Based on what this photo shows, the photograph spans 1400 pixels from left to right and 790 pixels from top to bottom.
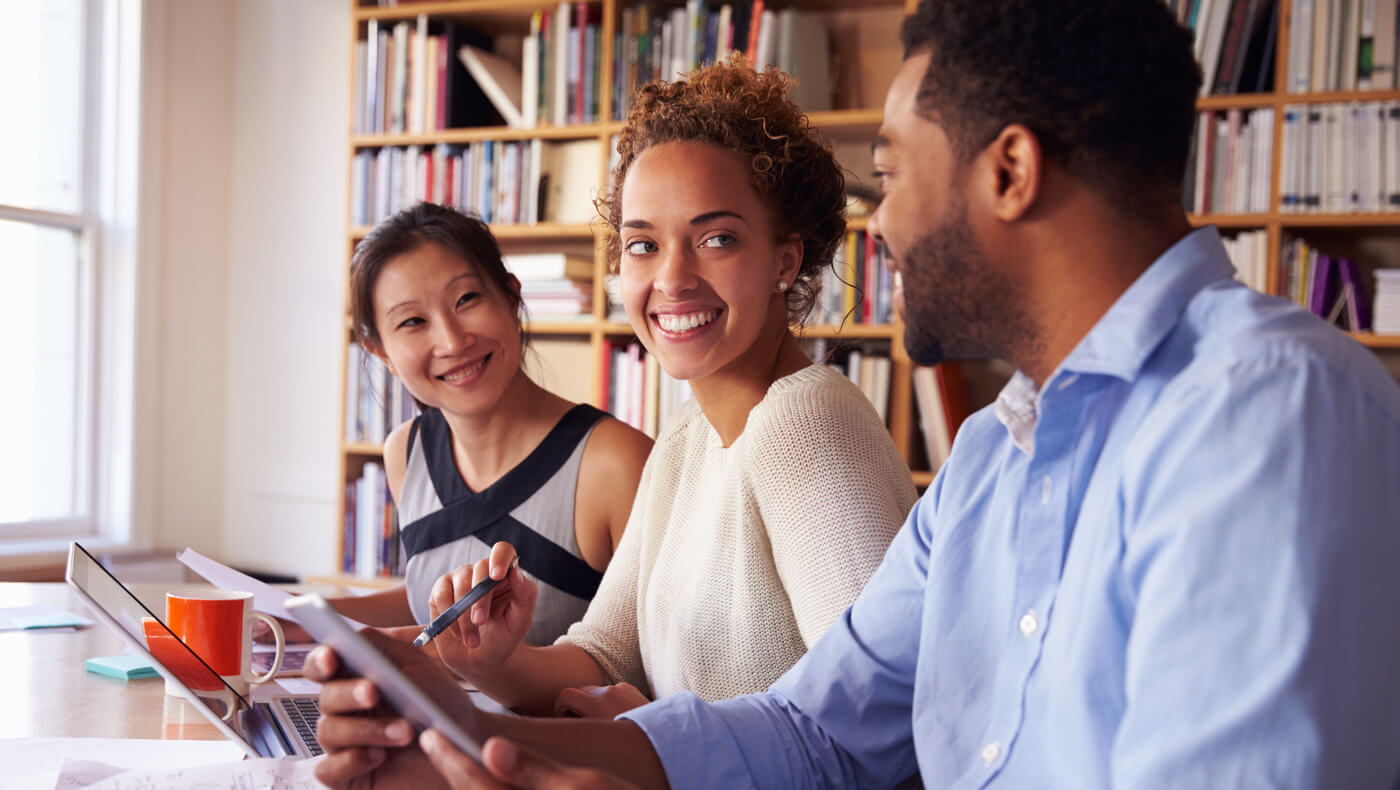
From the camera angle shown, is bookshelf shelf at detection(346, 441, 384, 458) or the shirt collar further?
bookshelf shelf at detection(346, 441, 384, 458)

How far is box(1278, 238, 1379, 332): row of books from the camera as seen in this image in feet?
8.87

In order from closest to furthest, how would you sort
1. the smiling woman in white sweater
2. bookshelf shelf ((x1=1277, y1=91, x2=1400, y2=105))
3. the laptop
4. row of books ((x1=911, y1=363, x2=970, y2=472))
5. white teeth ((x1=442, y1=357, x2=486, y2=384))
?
the laptop → the smiling woman in white sweater → white teeth ((x1=442, y1=357, x2=486, y2=384)) → bookshelf shelf ((x1=1277, y1=91, x2=1400, y2=105)) → row of books ((x1=911, y1=363, x2=970, y2=472))

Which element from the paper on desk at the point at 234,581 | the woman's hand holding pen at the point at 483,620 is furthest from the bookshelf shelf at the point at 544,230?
the woman's hand holding pen at the point at 483,620

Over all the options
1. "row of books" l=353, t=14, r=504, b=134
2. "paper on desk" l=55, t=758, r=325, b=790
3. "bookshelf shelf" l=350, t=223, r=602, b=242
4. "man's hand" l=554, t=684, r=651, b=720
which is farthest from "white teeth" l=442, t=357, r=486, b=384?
"row of books" l=353, t=14, r=504, b=134

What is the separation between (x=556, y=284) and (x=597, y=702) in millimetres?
2191

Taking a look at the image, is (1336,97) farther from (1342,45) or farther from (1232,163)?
(1232,163)

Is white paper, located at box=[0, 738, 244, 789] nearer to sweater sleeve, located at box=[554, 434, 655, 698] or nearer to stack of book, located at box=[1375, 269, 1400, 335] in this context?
sweater sleeve, located at box=[554, 434, 655, 698]

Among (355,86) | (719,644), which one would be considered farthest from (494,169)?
(719,644)

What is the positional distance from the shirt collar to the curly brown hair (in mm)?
663

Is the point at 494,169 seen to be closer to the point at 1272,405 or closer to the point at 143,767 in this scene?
the point at 143,767

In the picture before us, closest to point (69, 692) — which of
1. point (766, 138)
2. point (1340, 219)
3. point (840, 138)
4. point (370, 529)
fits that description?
point (766, 138)

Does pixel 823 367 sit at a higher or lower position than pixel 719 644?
higher

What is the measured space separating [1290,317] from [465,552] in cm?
141

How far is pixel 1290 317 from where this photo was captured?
66cm
